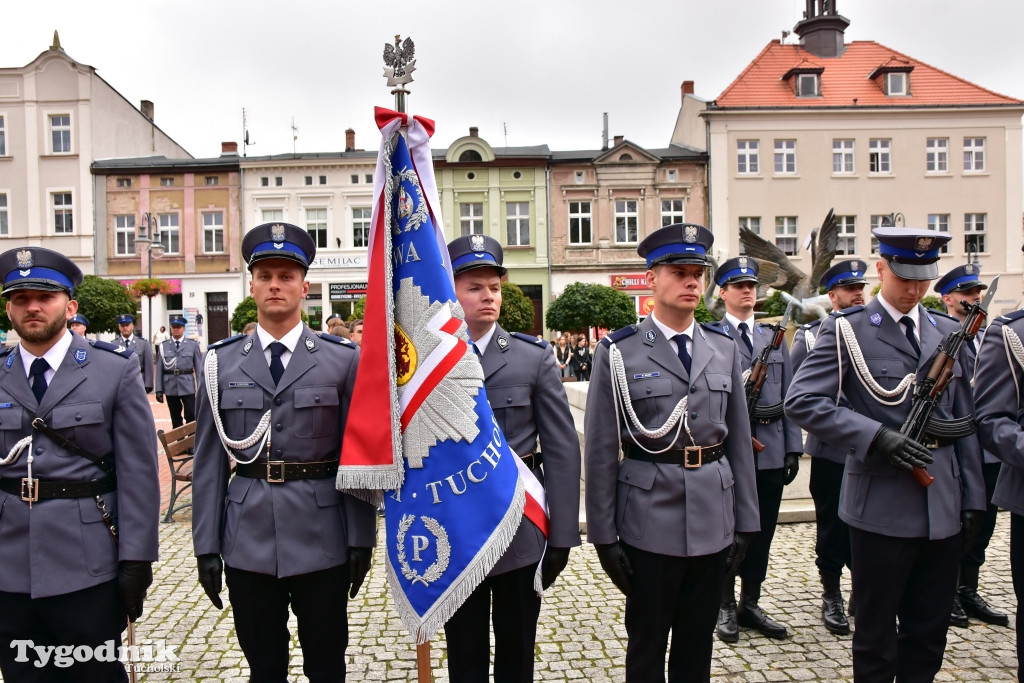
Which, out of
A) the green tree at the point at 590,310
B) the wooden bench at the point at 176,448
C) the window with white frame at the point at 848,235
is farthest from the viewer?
the window with white frame at the point at 848,235

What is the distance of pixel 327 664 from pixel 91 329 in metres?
27.3

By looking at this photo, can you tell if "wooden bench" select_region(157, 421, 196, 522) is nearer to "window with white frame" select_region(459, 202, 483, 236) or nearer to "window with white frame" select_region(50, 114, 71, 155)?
"window with white frame" select_region(459, 202, 483, 236)

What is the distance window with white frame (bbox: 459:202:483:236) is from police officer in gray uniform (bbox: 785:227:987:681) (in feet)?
103

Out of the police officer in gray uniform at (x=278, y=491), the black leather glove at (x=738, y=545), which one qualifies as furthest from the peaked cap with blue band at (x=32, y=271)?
the black leather glove at (x=738, y=545)

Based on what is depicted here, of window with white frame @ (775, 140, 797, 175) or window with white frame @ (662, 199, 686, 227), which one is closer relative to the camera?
window with white frame @ (775, 140, 797, 175)

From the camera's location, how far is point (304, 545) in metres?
2.97

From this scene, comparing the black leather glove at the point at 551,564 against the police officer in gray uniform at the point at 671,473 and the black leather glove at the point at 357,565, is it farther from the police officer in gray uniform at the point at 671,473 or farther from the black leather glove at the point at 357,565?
the black leather glove at the point at 357,565

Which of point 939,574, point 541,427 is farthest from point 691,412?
point 939,574

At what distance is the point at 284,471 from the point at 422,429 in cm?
60

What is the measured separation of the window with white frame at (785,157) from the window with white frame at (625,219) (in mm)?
6595

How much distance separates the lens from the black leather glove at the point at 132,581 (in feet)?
10.2

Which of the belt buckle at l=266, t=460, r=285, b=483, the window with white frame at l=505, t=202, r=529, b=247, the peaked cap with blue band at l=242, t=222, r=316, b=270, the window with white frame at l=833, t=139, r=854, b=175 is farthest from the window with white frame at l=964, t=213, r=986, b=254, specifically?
the belt buckle at l=266, t=460, r=285, b=483

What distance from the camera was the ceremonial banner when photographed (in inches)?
115

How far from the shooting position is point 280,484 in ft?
9.97
